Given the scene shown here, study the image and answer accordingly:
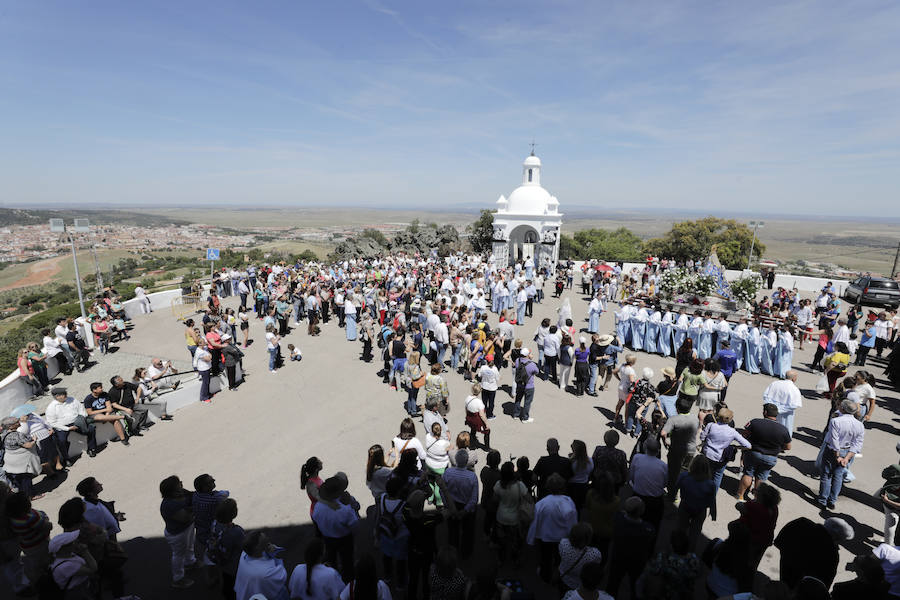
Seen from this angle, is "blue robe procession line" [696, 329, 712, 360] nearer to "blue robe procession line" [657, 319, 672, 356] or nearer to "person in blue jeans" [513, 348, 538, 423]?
"blue robe procession line" [657, 319, 672, 356]

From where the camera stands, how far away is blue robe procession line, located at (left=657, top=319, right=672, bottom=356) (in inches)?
494

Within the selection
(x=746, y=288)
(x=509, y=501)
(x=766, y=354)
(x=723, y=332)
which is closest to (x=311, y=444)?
(x=509, y=501)

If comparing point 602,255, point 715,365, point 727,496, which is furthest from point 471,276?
point 602,255

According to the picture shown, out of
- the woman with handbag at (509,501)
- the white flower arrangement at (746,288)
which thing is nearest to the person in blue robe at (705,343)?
the white flower arrangement at (746,288)

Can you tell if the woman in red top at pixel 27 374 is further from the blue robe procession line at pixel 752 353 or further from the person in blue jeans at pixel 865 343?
the person in blue jeans at pixel 865 343

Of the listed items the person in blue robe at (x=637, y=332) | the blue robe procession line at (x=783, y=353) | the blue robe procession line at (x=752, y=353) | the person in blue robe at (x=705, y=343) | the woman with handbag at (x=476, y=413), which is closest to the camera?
the woman with handbag at (x=476, y=413)

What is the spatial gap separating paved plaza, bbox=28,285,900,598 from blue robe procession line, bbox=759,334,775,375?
391 mm

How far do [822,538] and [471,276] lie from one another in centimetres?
1503

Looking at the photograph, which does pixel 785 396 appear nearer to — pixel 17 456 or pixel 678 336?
pixel 678 336

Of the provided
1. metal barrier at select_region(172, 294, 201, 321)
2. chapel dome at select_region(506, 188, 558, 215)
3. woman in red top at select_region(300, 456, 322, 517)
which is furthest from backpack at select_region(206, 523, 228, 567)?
chapel dome at select_region(506, 188, 558, 215)

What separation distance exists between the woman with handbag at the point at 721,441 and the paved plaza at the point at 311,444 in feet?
2.64

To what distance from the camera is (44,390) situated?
10.6 meters

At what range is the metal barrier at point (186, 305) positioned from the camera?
17016 millimetres

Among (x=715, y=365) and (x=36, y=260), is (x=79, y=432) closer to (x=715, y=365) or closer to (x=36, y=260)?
(x=715, y=365)
